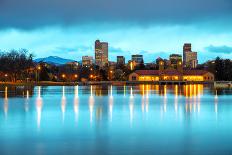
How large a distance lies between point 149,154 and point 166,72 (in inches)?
5597

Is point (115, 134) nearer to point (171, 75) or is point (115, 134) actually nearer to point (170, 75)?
point (170, 75)

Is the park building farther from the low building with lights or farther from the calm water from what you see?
the calm water

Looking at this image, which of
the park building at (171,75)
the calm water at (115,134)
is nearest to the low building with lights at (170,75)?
the park building at (171,75)

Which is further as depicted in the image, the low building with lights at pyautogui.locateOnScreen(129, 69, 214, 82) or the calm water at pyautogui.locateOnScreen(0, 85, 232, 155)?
the low building with lights at pyautogui.locateOnScreen(129, 69, 214, 82)

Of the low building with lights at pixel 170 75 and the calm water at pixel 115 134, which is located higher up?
the low building with lights at pixel 170 75

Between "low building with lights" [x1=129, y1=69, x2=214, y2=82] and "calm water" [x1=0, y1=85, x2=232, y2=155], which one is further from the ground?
"low building with lights" [x1=129, y1=69, x2=214, y2=82]

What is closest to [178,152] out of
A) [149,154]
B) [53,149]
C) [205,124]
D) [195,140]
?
[149,154]

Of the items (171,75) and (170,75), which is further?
(171,75)

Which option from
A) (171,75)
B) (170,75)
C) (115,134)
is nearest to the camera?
(115,134)

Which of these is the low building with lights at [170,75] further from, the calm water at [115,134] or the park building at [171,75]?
the calm water at [115,134]

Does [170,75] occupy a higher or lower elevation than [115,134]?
higher

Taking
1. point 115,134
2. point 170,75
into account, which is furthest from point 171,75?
point 115,134

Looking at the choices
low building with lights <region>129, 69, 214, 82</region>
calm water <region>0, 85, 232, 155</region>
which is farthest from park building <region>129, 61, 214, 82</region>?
calm water <region>0, 85, 232, 155</region>

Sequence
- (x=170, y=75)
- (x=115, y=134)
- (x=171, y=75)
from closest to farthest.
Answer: (x=115, y=134) → (x=170, y=75) → (x=171, y=75)
